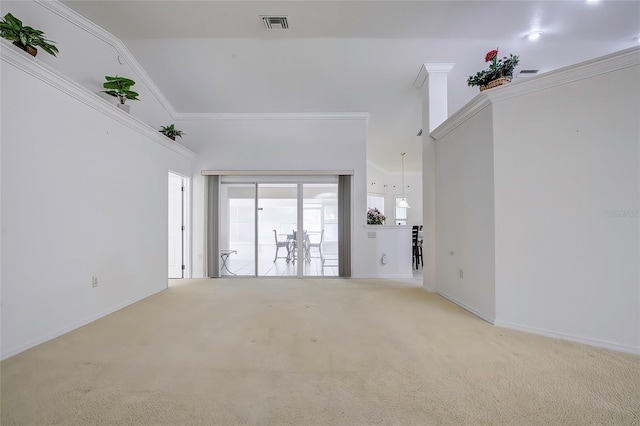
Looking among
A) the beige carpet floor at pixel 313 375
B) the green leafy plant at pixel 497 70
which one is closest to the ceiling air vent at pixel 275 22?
the green leafy plant at pixel 497 70

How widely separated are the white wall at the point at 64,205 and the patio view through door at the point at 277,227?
1650 millimetres

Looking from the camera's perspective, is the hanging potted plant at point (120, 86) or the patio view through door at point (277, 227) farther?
the patio view through door at point (277, 227)

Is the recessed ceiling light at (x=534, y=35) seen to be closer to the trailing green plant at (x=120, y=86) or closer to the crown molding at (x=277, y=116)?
the crown molding at (x=277, y=116)

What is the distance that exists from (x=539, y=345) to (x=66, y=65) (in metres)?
5.70

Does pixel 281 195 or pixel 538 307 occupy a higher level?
pixel 281 195

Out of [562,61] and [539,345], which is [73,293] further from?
[562,61]

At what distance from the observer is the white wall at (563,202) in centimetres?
202

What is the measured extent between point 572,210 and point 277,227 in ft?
14.0

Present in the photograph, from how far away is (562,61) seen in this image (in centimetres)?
373

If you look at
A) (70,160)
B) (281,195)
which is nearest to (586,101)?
(281,195)

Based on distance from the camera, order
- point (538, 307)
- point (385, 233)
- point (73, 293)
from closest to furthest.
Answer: point (538, 307)
point (73, 293)
point (385, 233)

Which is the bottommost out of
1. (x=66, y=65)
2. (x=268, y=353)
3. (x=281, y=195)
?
(x=268, y=353)

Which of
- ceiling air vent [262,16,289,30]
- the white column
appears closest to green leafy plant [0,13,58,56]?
ceiling air vent [262,16,289,30]

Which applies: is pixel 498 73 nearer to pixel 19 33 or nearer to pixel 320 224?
pixel 320 224
